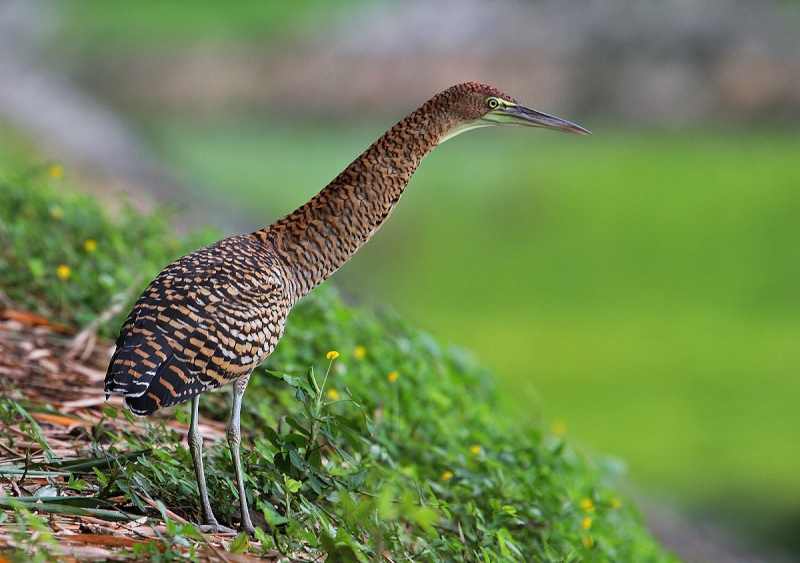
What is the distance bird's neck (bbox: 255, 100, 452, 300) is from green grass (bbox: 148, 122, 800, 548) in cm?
267

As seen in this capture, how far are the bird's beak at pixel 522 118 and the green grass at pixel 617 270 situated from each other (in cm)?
273

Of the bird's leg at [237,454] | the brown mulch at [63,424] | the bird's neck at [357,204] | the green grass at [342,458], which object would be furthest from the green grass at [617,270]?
the bird's leg at [237,454]

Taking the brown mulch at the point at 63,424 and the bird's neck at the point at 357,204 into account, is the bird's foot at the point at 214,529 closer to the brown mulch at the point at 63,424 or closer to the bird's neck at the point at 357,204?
the brown mulch at the point at 63,424

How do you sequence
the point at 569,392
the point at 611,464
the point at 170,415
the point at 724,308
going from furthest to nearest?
1. the point at 724,308
2. the point at 569,392
3. the point at 611,464
4. the point at 170,415

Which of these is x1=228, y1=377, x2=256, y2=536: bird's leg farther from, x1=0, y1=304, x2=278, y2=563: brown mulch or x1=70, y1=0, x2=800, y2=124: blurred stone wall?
x1=70, y1=0, x2=800, y2=124: blurred stone wall

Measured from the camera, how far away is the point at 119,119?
562cm

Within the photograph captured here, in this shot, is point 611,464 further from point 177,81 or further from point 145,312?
point 177,81

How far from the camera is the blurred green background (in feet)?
14.9

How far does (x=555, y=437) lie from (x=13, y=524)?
2.08m

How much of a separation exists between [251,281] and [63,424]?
0.60m

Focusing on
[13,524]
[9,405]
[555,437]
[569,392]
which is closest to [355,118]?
[569,392]

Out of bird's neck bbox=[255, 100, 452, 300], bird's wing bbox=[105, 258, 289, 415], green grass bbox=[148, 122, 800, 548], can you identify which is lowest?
bird's wing bbox=[105, 258, 289, 415]

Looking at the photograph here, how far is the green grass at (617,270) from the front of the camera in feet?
14.6

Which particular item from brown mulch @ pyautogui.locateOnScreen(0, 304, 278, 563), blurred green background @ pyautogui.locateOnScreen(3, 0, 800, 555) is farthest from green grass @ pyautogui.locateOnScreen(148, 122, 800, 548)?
brown mulch @ pyautogui.locateOnScreen(0, 304, 278, 563)
